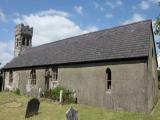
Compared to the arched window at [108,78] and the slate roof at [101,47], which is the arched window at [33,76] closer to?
the slate roof at [101,47]

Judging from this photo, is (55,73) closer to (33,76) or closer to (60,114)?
(33,76)

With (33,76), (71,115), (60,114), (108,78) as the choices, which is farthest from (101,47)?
(71,115)

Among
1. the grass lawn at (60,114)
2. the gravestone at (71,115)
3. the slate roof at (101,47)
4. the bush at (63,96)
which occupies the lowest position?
the grass lawn at (60,114)

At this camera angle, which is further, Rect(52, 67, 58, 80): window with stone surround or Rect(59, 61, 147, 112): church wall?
Rect(52, 67, 58, 80): window with stone surround

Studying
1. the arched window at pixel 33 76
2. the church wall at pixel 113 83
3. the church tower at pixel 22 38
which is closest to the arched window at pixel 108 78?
the church wall at pixel 113 83

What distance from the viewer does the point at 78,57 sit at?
26562 millimetres

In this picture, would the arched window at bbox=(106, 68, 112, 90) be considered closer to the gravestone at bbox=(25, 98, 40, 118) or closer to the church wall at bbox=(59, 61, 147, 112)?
the church wall at bbox=(59, 61, 147, 112)

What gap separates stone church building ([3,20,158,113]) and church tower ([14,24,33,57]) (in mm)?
9465

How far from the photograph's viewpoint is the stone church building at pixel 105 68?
20.7m

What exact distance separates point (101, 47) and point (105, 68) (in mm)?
3273

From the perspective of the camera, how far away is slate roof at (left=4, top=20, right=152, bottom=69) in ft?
72.9

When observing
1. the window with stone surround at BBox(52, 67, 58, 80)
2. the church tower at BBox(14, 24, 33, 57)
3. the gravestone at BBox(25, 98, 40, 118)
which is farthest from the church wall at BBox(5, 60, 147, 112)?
the church tower at BBox(14, 24, 33, 57)

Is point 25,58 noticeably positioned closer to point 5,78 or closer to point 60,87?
point 5,78

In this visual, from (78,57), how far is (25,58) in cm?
1434
